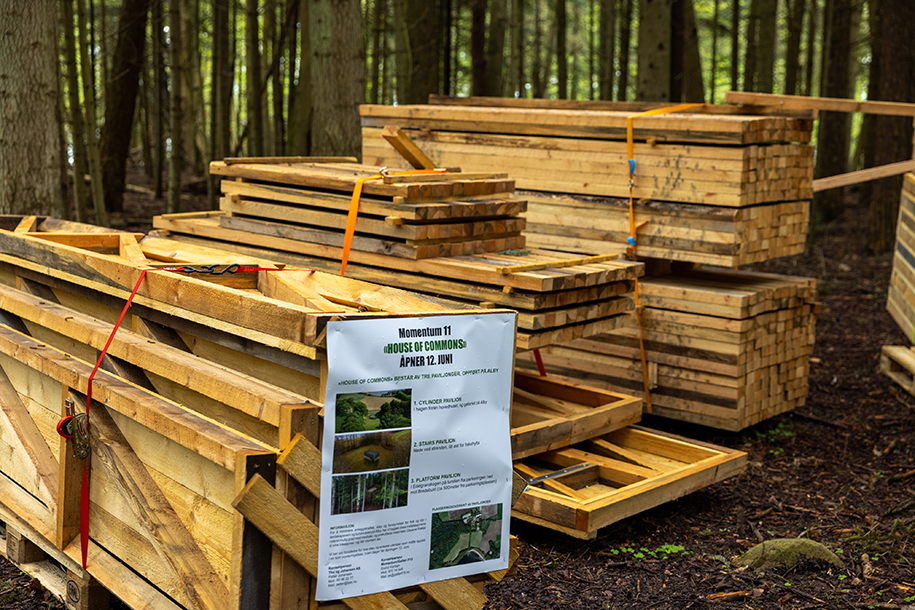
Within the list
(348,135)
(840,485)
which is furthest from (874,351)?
(348,135)

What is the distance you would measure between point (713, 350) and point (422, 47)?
28.4ft

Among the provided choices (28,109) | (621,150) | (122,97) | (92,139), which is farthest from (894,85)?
(28,109)

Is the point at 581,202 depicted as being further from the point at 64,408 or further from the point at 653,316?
the point at 64,408

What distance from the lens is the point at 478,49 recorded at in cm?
1767

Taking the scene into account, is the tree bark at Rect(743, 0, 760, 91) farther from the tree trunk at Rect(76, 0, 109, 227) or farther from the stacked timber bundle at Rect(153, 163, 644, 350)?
the stacked timber bundle at Rect(153, 163, 644, 350)

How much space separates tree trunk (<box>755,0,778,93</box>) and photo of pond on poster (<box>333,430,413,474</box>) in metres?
17.2

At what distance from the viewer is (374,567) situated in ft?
11.2

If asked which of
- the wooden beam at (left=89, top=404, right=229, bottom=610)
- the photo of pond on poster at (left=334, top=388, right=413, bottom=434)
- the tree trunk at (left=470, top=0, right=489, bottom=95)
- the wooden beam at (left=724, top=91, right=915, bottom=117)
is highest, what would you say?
the tree trunk at (left=470, top=0, right=489, bottom=95)

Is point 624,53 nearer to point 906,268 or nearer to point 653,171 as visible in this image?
point 906,268

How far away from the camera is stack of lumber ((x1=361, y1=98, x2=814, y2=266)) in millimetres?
7273

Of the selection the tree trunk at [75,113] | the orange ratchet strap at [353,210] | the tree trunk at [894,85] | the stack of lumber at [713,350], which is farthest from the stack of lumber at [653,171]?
the tree trunk at [894,85]

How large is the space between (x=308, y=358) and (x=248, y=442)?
1.25 ft

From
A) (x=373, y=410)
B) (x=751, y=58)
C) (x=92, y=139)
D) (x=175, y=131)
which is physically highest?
(x=751, y=58)

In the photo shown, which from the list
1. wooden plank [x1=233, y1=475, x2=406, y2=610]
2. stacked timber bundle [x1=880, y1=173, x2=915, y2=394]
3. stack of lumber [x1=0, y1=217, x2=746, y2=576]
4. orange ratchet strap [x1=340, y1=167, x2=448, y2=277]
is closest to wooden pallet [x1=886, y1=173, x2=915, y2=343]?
stacked timber bundle [x1=880, y1=173, x2=915, y2=394]
